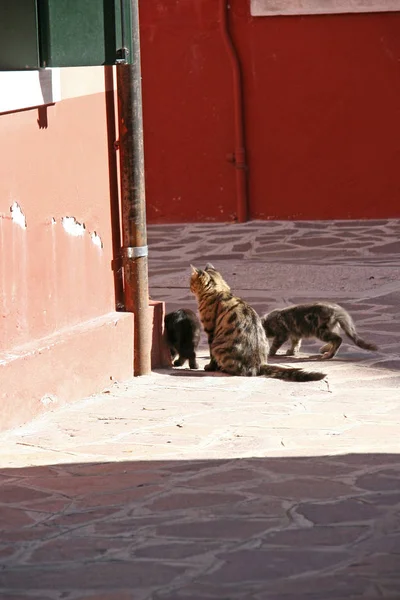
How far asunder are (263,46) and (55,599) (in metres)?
11.4

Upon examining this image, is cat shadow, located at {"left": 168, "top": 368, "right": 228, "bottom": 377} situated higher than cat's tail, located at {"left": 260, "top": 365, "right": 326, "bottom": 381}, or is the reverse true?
cat's tail, located at {"left": 260, "top": 365, "right": 326, "bottom": 381}

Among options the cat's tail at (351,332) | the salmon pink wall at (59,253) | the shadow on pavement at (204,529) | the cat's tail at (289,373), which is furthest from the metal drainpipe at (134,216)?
the shadow on pavement at (204,529)

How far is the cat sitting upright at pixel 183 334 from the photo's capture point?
28.2 ft

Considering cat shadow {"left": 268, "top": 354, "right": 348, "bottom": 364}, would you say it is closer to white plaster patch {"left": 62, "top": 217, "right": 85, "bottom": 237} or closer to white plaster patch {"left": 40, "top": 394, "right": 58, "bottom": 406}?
white plaster patch {"left": 62, "top": 217, "right": 85, "bottom": 237}

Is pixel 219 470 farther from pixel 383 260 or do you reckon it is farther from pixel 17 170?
pixel 383 260

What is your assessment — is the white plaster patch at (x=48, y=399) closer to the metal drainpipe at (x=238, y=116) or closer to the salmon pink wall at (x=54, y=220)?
the salmon pink wall at (x=54, y=220)

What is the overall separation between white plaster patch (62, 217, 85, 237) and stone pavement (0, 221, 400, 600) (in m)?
0.95

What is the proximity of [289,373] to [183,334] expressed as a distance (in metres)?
0.83

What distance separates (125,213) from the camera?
8195mm

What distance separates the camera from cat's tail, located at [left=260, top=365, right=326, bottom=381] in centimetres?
803

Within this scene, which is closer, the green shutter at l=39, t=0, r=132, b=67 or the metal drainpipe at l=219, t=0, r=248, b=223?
the green shutter at l=39, t=0, r=132, b=67

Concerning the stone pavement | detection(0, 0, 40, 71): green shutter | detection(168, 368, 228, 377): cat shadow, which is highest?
detection(0, 0, 40, 71): green shutter

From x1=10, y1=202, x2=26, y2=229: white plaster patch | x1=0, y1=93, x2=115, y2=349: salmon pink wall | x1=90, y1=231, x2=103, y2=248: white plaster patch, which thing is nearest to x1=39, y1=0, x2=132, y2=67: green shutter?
x1=0, y1=93, x2=115, y2=349: salmon pink wall

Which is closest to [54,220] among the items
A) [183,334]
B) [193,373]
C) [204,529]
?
[183,334]
